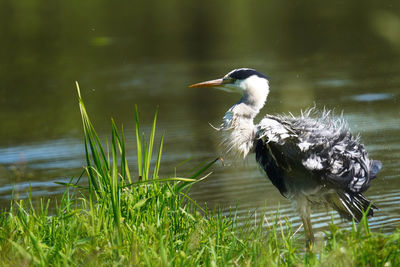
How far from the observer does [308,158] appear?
5.83m

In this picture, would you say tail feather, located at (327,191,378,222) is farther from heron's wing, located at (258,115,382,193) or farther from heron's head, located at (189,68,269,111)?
heron's head, located at (189,68,269,111)

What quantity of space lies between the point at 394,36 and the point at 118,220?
7.39ft

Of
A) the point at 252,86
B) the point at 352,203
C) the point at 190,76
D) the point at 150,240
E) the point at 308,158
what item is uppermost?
the point at 252,86

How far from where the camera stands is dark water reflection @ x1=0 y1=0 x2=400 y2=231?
8375mm

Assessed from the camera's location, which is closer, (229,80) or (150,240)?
(150,240)

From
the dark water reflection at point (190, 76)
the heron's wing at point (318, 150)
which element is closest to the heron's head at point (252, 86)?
the heron's wing at point (318, 150)

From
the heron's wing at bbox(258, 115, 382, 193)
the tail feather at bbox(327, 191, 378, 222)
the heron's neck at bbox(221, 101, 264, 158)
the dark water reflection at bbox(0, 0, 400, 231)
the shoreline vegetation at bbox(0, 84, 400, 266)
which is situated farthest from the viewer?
the dark water reflection at bbox(0, 0, 400, 231)


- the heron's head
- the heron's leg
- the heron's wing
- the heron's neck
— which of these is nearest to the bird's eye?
the heron's head

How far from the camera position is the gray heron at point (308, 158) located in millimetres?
5836

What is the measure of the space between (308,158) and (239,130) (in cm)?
71

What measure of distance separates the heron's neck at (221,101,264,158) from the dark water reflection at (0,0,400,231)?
0.56 meters

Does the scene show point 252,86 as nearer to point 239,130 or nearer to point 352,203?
point 239,130

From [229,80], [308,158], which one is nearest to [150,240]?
[308,158]

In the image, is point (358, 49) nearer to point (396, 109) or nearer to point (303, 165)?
point (396, 109)
